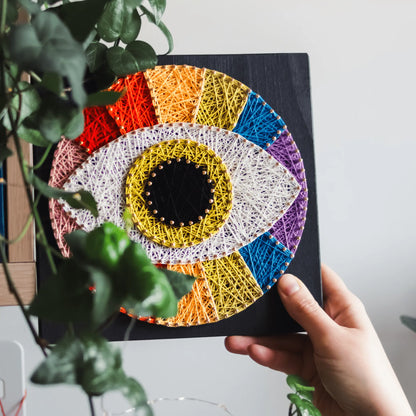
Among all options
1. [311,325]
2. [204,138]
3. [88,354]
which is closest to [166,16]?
[204,138]

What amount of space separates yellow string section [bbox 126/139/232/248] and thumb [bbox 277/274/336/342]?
0.10 m

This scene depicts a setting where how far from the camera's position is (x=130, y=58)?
19.0 inches

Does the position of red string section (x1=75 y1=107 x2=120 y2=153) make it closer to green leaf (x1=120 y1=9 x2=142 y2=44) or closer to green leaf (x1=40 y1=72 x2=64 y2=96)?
green leaf (x1=120 y1=9 x2=142 y2=44)

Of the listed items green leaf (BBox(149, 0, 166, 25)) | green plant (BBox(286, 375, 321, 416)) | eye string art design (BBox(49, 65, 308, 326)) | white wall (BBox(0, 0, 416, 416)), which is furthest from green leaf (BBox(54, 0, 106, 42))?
white wall (BBox(0, 0, 416, 416))

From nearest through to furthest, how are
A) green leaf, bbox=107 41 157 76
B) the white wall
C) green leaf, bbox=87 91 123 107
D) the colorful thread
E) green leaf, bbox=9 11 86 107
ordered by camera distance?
1. green leaf, bbox=9 11 86 107
2. green leaf, bbox=87 91 123 107
3. green leaf, bbox=107 41 157 76
4. the colorful thread
5. the white wall

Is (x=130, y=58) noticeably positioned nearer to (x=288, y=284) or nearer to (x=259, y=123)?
(x=259, y=123)

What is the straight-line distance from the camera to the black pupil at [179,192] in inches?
23.1

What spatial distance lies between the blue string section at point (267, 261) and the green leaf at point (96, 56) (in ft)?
0.83

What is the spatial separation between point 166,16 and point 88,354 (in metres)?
0.82

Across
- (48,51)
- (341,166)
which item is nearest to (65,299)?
(48,51)

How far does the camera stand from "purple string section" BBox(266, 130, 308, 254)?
613 millimetres

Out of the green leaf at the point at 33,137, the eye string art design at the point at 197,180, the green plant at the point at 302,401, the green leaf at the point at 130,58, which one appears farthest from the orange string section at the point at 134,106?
the green plant at the point at 302,401

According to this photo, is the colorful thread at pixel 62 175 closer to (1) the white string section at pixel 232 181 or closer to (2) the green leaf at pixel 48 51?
(1) the white string section at pixel 232 181

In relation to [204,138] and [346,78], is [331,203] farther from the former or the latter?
[204,138]
